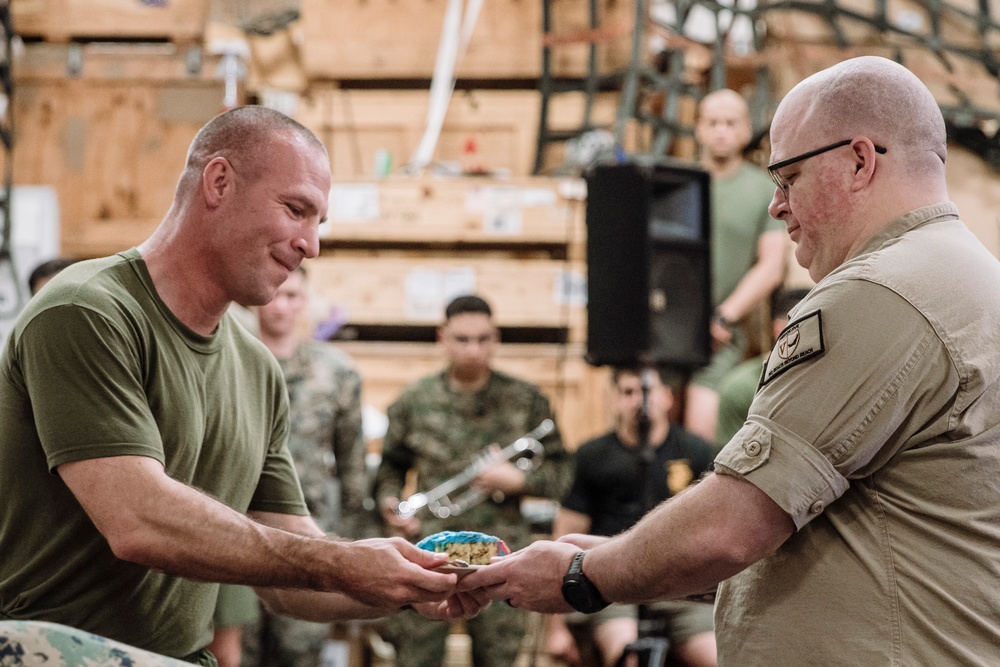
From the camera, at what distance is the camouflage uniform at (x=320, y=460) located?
4.96 metres

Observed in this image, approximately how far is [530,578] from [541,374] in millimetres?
4179

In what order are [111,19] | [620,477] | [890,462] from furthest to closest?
[111,19] → [620,477] → [890,462]

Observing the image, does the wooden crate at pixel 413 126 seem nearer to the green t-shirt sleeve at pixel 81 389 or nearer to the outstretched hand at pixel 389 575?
the outstretched hand at pixel 389 575

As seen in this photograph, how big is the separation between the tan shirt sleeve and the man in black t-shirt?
2.98 metres

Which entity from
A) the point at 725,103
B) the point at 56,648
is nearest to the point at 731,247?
the point at 725,103

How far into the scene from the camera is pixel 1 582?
7.21 ft

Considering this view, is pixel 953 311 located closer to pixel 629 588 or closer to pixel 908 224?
pixel 908 224

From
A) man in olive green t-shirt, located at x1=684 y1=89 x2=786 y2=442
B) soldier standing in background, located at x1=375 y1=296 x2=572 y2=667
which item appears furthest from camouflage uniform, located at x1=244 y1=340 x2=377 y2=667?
man in olive green t-shirt, located at x1=684 y1=89 x2=786 y2=442

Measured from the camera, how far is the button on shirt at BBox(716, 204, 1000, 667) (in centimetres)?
192

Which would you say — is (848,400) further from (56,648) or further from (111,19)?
(111,19)

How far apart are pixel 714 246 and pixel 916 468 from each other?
4017 mm

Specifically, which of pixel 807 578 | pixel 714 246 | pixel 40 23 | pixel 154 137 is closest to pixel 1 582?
pixel 807 578

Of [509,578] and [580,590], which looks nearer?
[580,590]

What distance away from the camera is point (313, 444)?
516cm
